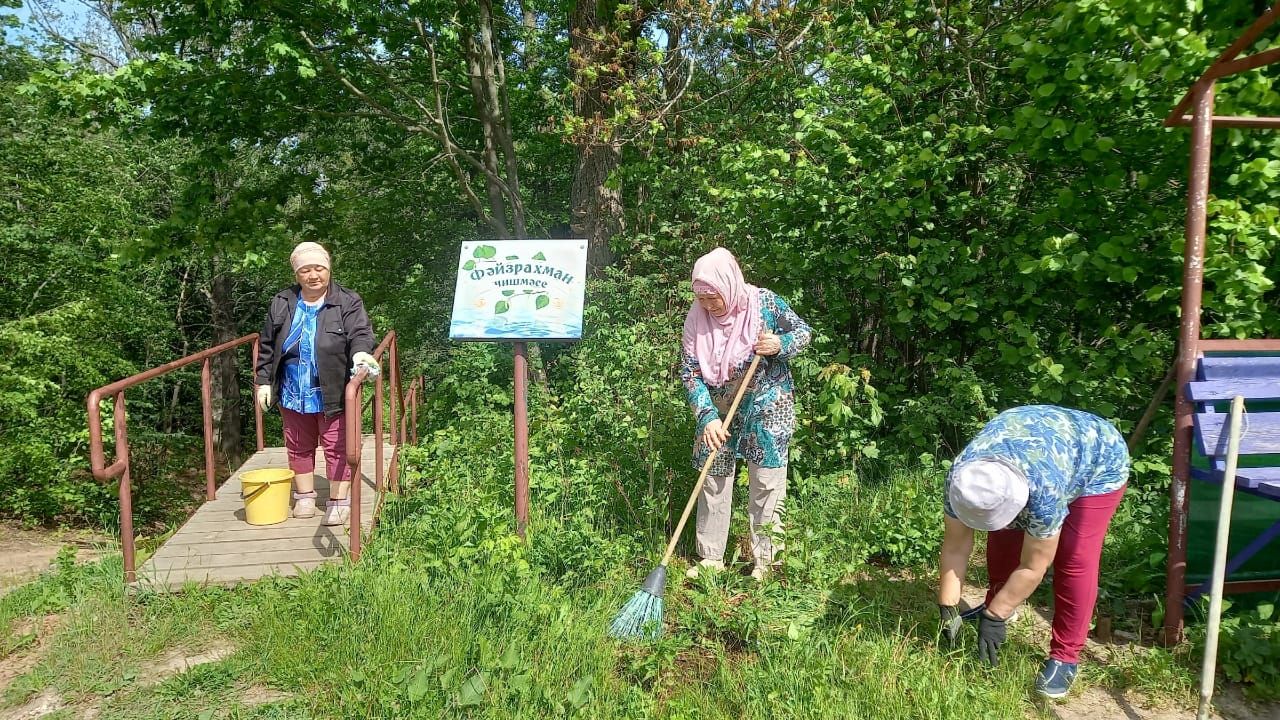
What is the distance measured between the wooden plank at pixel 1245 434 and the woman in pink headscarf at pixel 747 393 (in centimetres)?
171

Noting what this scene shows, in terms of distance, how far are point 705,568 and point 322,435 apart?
7.66 ft

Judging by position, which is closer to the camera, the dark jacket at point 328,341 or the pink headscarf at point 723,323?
the pink headscarf at point 723,323

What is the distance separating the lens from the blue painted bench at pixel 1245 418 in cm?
314

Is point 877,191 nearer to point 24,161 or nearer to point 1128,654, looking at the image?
point 1128,654

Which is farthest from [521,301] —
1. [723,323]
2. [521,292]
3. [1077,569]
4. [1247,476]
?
[1247,476]

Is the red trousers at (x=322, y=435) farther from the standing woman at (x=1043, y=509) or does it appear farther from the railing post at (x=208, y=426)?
the standing woman at (x=1043, y=509)

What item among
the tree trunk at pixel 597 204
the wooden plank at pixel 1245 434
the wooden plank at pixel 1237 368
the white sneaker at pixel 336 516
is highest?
the tree trunk at pixel 597 204

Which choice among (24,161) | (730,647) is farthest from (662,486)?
(24,161)

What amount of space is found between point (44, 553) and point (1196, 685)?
7919 millimetres

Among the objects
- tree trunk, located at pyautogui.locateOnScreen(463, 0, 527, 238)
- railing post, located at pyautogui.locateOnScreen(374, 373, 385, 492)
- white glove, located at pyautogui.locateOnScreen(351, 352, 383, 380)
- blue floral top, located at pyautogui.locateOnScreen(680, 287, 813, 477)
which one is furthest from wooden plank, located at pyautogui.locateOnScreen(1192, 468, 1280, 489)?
tree trunk, located at pyautogui.locateOnScreen(463, 0, 527, 238)

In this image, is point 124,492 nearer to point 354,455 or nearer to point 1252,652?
point 354,455

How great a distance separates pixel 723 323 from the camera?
147 inches

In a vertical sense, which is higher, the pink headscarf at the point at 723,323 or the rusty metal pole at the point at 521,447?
the pink headscarf at the point at 723,323

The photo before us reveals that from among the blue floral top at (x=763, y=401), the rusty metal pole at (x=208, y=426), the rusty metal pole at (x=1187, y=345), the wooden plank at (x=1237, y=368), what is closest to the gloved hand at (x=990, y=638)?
the rusty metal pole at (x=1187, y=345)
